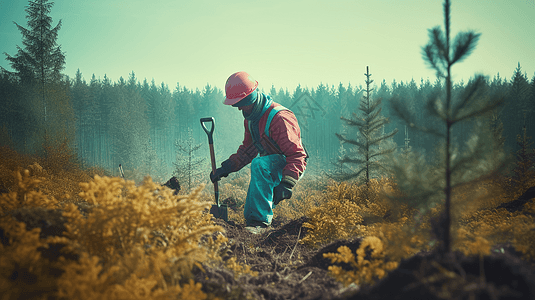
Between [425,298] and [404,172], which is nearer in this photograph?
[425,298]

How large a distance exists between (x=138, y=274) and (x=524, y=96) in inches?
2002

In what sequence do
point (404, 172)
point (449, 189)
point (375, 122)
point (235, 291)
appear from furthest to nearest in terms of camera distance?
point (375, 122) → point (404, 172) → point (235, 291) → point (449, 189)

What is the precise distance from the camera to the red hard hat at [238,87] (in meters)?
5.03

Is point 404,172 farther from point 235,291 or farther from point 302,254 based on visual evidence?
point 302,254

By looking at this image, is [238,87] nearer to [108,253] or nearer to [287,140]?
[287,140]

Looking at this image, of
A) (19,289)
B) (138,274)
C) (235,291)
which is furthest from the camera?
(235,291)

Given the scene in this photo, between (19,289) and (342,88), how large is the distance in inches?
2487

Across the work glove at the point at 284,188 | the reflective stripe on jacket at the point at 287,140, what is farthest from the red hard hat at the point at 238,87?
the work glove at the point at 284,188

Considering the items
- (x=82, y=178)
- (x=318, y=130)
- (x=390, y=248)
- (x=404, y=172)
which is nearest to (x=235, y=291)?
(x=390, y=248)

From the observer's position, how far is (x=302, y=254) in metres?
3.74

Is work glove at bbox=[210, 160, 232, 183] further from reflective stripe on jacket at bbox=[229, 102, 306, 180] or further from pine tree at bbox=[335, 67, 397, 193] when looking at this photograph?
pine tree at bbox=[335, 67, 397, 193]

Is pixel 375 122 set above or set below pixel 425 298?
above

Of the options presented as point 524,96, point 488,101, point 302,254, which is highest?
point 524,96

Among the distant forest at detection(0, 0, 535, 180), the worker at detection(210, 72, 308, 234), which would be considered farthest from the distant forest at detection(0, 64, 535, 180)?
the worker at detection(210, 72, 308, 234)
